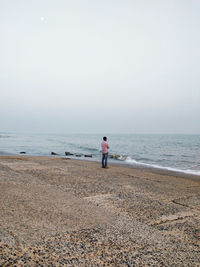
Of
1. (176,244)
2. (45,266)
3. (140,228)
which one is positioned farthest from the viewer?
(140,228)

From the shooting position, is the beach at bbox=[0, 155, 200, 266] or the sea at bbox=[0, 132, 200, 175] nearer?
the beach at bbox=[0, 155, 200, 266]

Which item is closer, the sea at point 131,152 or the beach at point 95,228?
the beach at point 95,228

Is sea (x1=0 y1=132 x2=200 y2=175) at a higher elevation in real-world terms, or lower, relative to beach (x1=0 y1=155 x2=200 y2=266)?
lower

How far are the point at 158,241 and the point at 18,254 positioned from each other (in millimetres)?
1758

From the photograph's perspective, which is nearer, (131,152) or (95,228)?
(95,228)

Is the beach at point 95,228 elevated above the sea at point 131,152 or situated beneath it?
elevated above

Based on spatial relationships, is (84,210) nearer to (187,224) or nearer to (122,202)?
(122,202)

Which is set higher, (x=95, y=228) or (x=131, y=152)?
(x=95, y=228)

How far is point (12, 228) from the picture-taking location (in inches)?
112

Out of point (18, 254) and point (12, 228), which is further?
point (12, 228)

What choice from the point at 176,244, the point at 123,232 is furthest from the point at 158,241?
the point at 123,232

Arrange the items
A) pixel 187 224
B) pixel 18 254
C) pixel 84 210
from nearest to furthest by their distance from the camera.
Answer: pixel 18 254, pixel 187 224, pixel 84 210

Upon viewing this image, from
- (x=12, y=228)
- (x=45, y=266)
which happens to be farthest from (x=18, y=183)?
Result: (x=45, y=266)

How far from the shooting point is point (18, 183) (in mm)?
5551
